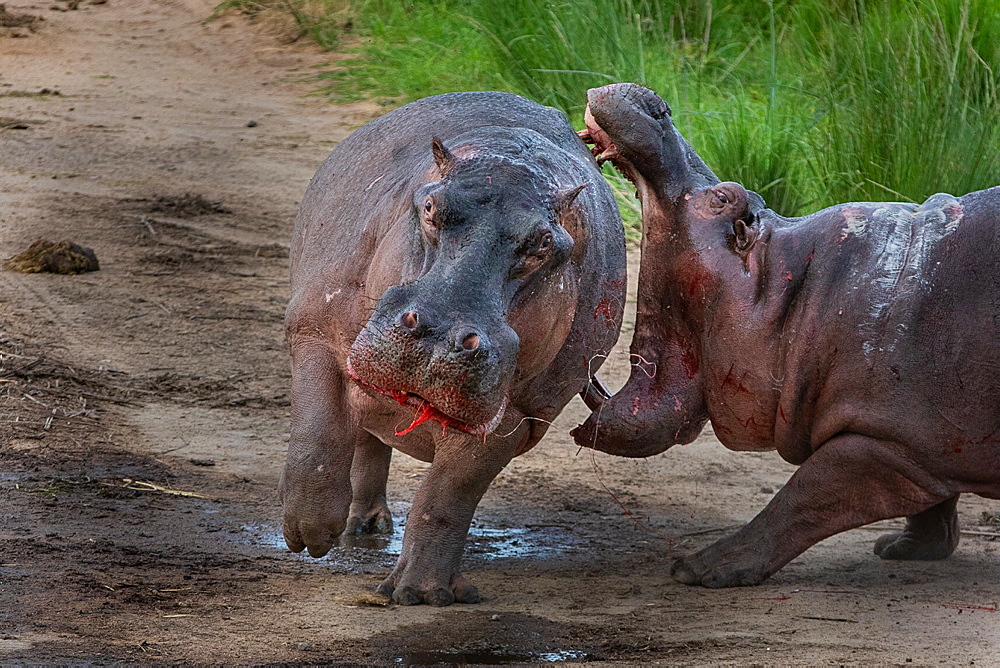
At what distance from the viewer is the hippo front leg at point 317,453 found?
12.6 ft

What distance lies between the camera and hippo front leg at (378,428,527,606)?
12.9 ft

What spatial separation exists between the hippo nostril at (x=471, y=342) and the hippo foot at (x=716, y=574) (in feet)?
5.07

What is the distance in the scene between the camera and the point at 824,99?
7.75 m

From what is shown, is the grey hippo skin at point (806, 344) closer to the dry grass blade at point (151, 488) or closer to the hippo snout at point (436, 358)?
the hippo snout at point (436, 358)

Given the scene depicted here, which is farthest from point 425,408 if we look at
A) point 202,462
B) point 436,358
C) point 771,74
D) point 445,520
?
point 771,74

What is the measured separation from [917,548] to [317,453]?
2.04 metres

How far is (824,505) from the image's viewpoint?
418 centimetres

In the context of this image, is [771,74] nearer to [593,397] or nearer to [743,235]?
[743,235]

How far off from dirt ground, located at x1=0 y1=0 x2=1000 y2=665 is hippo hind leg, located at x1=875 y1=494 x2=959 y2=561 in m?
0.07

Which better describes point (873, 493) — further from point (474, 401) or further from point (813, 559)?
point (474, 401)

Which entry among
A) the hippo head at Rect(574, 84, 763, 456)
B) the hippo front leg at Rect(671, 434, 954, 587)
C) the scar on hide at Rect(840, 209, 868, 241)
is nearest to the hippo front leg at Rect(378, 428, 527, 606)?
the hippo head at Rect(574, 84, 763, 456)

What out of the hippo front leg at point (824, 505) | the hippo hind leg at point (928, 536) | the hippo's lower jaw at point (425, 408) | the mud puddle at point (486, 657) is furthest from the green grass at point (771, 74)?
the hippo's lower jaw at point (425, 408)

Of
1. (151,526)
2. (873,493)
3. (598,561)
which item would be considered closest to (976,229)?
(873,493)

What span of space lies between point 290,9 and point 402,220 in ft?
30.0
